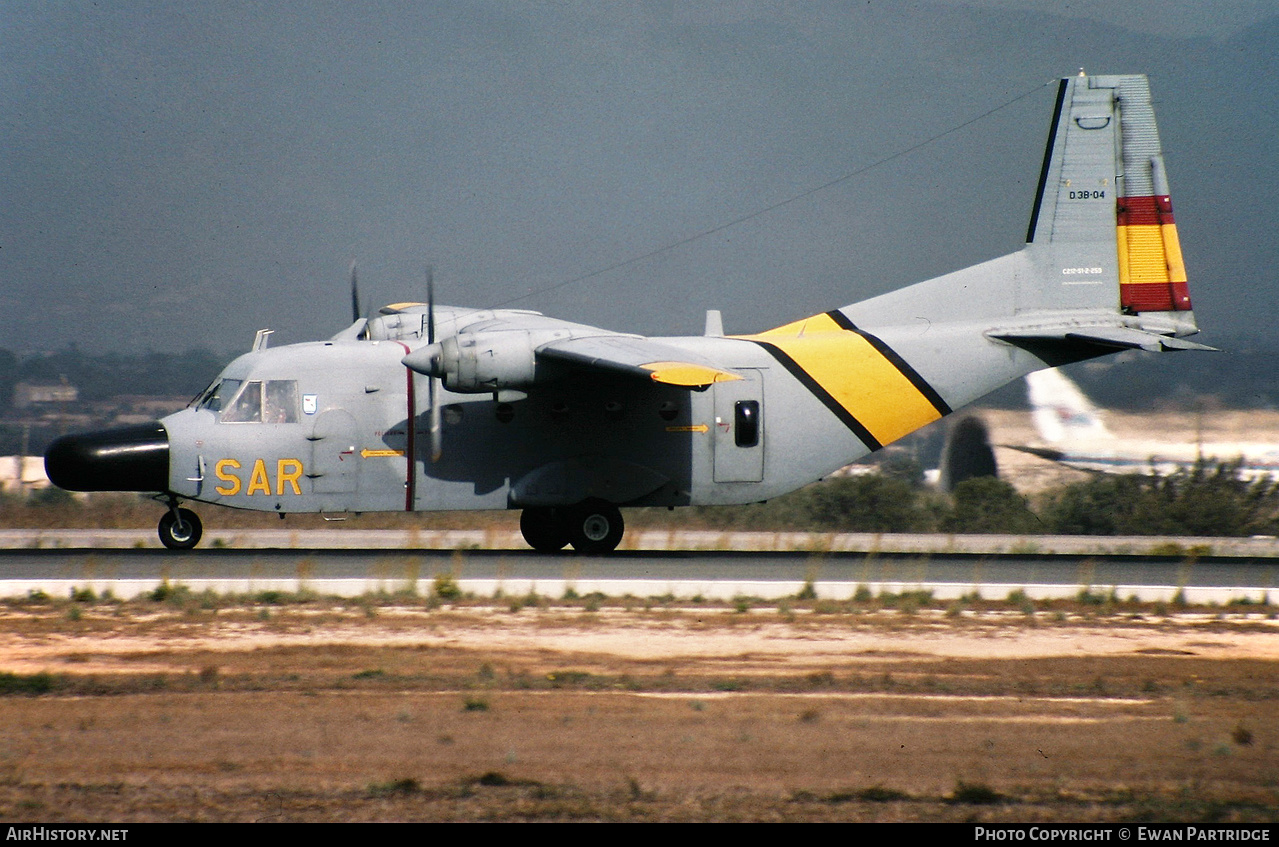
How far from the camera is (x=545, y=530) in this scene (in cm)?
1659

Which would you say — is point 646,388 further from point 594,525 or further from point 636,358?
point 594,525

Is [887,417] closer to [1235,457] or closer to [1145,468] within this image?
[1145,468]

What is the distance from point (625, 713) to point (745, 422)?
8697mm

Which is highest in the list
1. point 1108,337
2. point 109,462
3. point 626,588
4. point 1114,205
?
point 1114,205

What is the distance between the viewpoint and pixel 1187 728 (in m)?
7.80

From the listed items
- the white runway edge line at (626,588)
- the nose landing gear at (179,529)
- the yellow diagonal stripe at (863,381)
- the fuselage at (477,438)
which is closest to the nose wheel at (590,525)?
the fuselage at (477,438)

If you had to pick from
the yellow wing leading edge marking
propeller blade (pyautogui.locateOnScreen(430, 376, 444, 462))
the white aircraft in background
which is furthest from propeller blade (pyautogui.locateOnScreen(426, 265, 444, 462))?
the white aircraft in background

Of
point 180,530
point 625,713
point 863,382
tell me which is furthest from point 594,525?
point 625,713

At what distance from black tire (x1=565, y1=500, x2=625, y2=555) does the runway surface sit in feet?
1.16

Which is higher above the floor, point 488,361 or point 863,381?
point 488,361

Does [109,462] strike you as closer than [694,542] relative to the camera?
Yes

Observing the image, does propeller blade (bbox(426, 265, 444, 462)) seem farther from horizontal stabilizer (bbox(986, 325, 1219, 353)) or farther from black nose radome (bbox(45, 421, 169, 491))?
horizontal stabilizer (bbox(986, 325, 1219, 353))

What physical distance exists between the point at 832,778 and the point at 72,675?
610cm

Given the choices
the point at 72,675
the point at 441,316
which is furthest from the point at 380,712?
the point at 441,316
